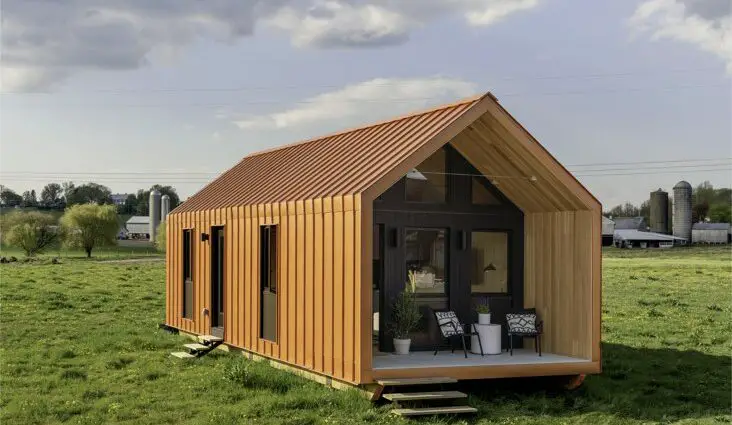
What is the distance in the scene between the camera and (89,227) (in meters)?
61.2

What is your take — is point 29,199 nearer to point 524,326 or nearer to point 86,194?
point 86,194

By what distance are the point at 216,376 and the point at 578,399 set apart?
4.98 meters

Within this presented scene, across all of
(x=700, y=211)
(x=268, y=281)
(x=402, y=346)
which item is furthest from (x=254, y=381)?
(x=700, y=211)

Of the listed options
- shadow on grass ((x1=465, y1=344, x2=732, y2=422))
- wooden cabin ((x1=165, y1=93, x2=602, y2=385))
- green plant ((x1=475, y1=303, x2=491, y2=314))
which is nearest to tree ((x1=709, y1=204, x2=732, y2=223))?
shadow on grass ((x1=465, y1=344, x2=732, y2=422))

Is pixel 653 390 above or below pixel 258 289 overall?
below

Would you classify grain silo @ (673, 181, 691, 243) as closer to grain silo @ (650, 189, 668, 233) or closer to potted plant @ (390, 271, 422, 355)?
grain silo @ (650, 189, 668, 233)

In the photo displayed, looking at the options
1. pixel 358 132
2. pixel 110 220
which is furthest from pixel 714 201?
pixel 358 132

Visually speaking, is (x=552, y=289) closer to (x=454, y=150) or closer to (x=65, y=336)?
(x=454, y=150)

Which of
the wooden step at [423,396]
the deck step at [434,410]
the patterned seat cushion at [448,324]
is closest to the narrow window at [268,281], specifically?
the patterned seat cushion at [448,324]

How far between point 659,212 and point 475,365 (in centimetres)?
9629

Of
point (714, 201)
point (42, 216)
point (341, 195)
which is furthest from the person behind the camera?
point (714, 201)

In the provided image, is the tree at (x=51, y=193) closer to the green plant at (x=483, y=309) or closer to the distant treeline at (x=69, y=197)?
the distant treeline at (x=69, y=197)

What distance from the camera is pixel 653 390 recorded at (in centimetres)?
1267

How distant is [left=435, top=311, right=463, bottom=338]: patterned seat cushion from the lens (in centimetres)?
1243
